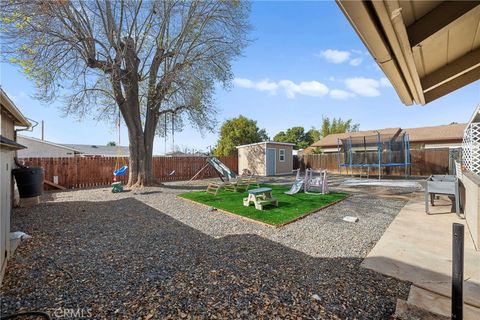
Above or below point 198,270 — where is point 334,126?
above

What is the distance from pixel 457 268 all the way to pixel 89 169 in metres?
13.4

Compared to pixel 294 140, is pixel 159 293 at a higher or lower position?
lower

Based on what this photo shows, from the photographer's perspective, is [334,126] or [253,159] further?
[334,126]

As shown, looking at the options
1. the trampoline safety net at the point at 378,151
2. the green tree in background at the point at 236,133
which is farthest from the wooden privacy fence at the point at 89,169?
the trampoline safety net at the point at 378,151

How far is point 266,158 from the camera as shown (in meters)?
17.5

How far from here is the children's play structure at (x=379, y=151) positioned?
14.2 meters

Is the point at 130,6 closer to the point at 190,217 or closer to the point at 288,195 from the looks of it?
the point at 190,217

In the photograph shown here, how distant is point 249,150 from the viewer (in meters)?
19.0

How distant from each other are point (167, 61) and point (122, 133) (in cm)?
432

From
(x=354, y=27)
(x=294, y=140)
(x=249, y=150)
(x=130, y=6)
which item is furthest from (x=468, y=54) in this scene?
(x=294, y=140)

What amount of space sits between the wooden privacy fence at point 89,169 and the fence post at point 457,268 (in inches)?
489

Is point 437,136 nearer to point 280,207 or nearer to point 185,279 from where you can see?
point 280,207

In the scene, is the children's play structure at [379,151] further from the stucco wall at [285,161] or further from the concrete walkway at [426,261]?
the concrete walkway at [426,261]

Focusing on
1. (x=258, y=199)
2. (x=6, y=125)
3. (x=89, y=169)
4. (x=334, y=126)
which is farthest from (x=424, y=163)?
(x=6, y=125)
